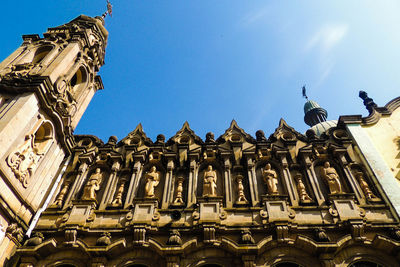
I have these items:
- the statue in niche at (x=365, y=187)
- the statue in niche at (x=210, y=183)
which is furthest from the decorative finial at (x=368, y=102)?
the statue in niche at (x=210, y=183)

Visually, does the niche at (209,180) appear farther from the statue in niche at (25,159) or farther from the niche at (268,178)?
the statue in niche at (25,159)

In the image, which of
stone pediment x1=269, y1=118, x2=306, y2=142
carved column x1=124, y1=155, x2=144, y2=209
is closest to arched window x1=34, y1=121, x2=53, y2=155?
carved column x1=124, y1=155, x2=144, y2=209

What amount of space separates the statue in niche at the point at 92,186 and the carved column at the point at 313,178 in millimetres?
9790

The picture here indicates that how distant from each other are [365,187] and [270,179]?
13.7 feet

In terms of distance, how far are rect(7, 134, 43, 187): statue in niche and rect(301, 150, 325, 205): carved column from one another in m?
12.5

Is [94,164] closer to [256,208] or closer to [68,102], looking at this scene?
[68,102]

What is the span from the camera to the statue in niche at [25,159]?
1202 cm

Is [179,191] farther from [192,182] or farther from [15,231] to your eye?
[15,231]

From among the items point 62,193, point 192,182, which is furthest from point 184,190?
point 62,193

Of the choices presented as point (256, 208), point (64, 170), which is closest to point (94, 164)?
point (64, 170)

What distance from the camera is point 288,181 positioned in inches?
534

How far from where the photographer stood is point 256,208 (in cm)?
1210

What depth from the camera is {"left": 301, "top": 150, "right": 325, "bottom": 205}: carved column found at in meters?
12.7

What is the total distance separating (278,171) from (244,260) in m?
5.28
